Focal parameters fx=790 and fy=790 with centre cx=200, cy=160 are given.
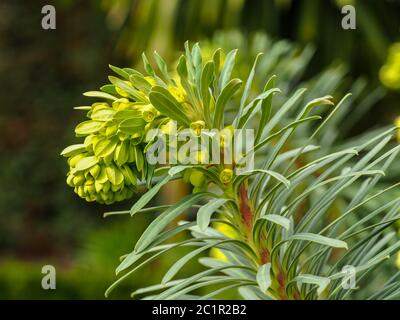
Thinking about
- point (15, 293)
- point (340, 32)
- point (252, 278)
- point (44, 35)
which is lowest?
point (15, 293)

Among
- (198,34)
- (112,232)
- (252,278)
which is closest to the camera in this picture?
(252,278)

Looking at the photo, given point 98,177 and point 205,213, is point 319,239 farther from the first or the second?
point 98,177

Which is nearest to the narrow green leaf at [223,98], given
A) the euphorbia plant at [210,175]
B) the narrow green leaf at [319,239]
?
the euphorbia plant at [210,175]

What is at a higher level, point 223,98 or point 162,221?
point 223,98

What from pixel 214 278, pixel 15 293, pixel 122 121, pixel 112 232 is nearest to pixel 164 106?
pixel 122 121

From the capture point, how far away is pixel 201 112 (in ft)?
2.35

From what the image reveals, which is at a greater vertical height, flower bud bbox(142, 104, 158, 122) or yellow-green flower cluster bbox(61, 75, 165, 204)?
flower bud bbox(142, 104, 158, 122)

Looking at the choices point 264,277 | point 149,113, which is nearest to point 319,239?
point 264,277

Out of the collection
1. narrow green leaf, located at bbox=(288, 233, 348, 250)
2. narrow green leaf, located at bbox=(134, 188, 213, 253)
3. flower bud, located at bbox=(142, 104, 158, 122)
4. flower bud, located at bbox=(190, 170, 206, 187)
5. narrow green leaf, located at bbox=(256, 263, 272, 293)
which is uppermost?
flower bud, located at bbox=(142, 104, 158, 122)

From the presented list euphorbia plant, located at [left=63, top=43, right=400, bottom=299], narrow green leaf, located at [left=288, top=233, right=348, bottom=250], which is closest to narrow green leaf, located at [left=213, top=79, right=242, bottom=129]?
euphorbia plant, located at [left=63, top=43, right=400, bottom=299]

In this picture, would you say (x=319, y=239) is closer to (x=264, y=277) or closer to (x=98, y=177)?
(x=264, y=277)

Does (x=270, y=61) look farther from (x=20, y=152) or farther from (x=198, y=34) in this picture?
(x=20, y=152)

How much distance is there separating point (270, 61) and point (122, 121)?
77 cm

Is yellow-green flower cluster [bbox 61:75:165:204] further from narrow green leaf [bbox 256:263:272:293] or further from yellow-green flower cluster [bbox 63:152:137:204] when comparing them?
narrow green leaf [bbox 256:263:272:293]
